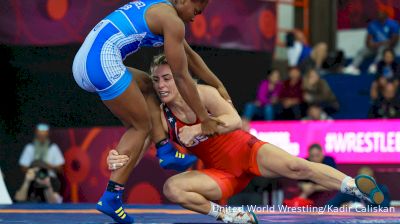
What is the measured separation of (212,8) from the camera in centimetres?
1216

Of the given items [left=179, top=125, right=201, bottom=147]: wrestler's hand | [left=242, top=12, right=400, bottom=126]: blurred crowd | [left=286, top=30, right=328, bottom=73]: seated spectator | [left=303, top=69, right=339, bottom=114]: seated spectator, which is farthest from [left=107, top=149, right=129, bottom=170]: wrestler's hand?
[left=286, top=30, right=328, bottom=73]: seated spectator

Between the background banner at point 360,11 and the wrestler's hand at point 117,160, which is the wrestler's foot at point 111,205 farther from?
the background banner at point 360,11

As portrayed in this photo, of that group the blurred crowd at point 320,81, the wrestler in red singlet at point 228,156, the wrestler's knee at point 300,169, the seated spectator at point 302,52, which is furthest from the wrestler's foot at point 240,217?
the seated spectator at point 302,52

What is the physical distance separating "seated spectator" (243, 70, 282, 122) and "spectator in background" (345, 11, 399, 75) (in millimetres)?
1301

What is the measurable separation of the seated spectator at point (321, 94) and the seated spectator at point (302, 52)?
1044mm

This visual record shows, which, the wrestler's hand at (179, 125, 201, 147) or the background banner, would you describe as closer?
the wrestler's hand at (179, 125, 201, 147)

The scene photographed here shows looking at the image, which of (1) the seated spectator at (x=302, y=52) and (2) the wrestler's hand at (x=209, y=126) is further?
(1) the seated spectator at (x=302, y=52)

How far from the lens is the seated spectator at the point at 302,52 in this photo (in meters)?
12.4

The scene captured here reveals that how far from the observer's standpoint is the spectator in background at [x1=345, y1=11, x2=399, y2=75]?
12.5 metres

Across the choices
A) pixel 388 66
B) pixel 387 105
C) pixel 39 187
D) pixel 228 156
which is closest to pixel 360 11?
pixel 388 66

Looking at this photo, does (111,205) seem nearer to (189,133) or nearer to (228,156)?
(189,133)

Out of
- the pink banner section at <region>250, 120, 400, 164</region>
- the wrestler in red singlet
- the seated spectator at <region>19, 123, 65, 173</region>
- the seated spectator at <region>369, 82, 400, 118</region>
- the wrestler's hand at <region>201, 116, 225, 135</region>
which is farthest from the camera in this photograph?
the seated spectator at <region>369, 82, 400, 118</region>

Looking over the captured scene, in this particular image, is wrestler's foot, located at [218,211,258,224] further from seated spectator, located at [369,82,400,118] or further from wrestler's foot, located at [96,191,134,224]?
seated spectator, located at [369,82,400,118]

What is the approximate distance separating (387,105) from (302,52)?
8.49ft
